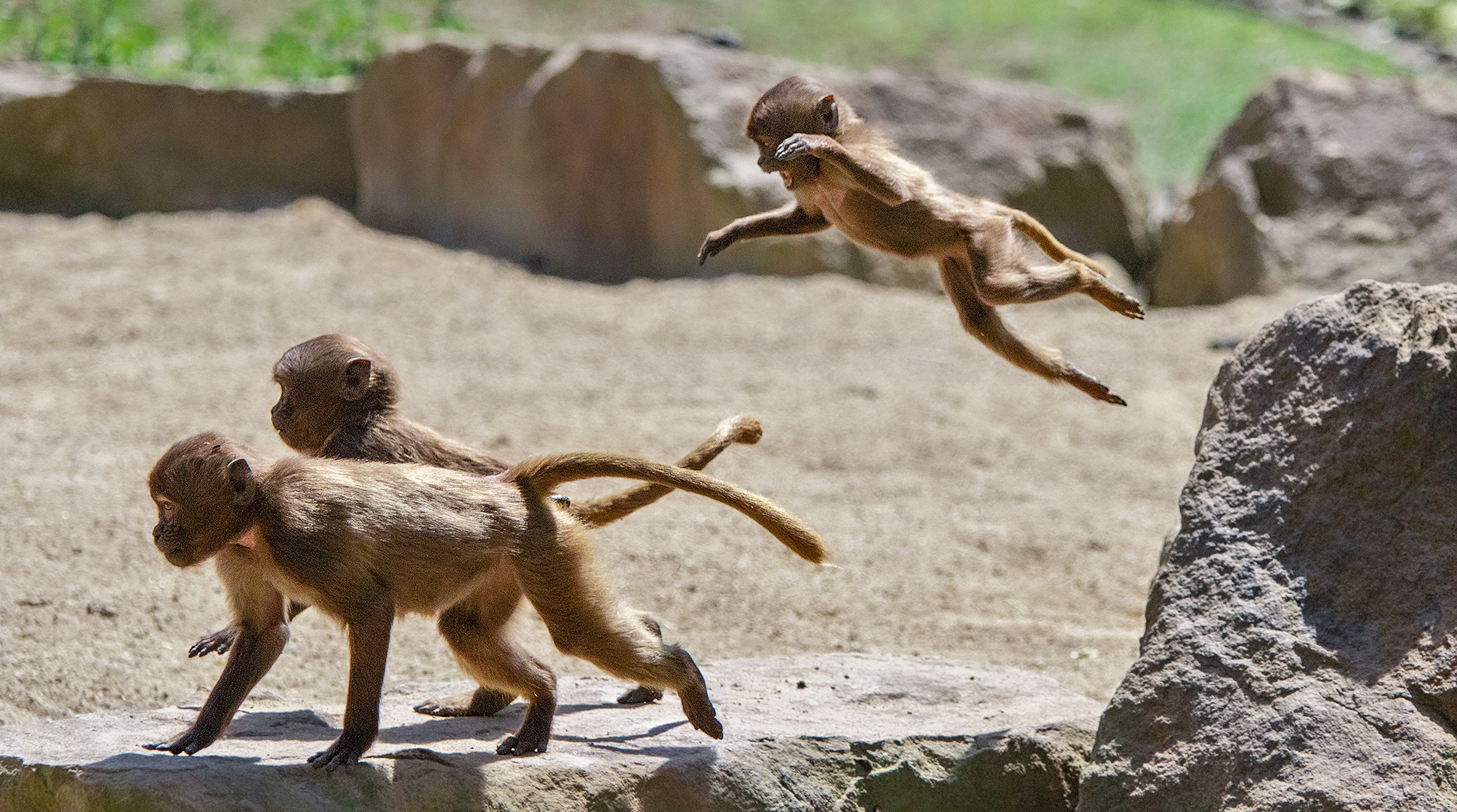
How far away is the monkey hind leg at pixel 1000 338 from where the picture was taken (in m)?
4.62

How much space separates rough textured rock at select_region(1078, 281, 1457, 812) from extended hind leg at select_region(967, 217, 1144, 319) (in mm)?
521

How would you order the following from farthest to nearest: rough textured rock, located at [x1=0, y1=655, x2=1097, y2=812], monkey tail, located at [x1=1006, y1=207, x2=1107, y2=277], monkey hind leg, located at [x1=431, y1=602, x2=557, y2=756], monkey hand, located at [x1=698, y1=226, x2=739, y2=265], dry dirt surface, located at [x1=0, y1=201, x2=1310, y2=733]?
1. dry dirt surface, located at [x1=0, y1=201, x2=1310, y2=733]
2. monkey tail, located at [x1=1006, y1=207, x2=1107, y2=277]
3. monkey hand, located at [x1=698, y1=226, x2=739, y2=265]
4. monkey hind leg, located at [x1=431, y1=602, x2=557, y2=756]
5. rough textured rock, located at [x1=0, y1=655, x2=1097, y2=812]

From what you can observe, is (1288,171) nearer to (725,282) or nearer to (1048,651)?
(725,282)

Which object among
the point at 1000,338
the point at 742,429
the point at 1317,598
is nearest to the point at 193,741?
the point at 742,429

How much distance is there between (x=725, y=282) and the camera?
11.1m

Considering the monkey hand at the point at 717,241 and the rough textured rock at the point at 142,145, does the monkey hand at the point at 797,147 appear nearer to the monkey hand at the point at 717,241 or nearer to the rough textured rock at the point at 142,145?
the monkey hand at the point at 717,241

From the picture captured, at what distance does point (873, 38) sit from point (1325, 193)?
26.9 ft

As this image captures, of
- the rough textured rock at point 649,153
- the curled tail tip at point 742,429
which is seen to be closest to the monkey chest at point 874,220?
the curled tail tip at point 742,429

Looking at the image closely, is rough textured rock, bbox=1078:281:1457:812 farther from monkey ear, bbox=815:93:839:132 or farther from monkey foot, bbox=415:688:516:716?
monkey foot, bbox=415:688:516:716

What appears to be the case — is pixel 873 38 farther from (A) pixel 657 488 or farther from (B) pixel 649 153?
(A) pixel 657 488

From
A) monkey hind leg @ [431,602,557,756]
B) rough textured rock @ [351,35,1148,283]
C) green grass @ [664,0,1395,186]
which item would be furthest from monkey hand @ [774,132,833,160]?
green grass @ [664,0,1395,186]

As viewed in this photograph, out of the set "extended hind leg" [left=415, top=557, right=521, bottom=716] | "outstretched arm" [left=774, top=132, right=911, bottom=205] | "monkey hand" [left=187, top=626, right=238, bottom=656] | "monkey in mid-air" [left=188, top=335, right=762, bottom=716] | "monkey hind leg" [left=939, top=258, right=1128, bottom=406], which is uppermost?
"outstretched arm" [left=774, top=132, right=911, bottom=205]

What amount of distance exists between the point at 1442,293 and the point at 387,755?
117 inches

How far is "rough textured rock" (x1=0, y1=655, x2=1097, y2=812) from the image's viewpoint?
3.52 metres
